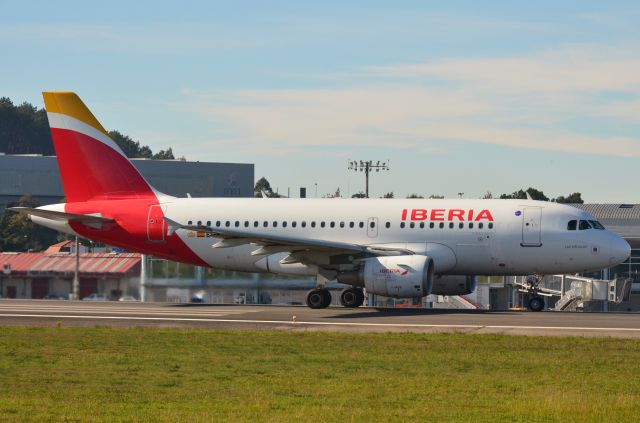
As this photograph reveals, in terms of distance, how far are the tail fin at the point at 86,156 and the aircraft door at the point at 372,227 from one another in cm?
988

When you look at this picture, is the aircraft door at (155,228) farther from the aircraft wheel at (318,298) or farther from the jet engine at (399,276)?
the jet engine at (399,276)

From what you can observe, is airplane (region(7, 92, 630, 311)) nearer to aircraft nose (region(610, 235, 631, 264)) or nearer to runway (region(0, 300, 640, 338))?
aircraft nose (region(610, 235, 631, 264))

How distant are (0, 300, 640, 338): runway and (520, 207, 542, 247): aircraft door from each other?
2.90 meters

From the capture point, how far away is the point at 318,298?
44344 millimetres

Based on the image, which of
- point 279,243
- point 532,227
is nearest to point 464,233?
point 532,227

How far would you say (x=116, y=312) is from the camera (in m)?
42.0

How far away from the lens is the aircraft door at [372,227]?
147 feet

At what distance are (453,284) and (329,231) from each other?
5.47 metres

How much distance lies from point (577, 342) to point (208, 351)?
9710mm

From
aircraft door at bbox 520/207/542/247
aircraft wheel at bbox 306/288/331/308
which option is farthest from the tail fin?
aircraft door at bbox 520/207/542/247

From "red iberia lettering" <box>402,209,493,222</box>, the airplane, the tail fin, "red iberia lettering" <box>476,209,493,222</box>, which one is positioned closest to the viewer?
the airplane

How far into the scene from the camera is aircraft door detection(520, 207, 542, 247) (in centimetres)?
4306

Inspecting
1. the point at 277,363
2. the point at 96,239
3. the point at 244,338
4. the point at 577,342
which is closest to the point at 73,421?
the point at 277,363

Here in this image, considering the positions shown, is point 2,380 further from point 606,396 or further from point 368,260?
point 368,260
